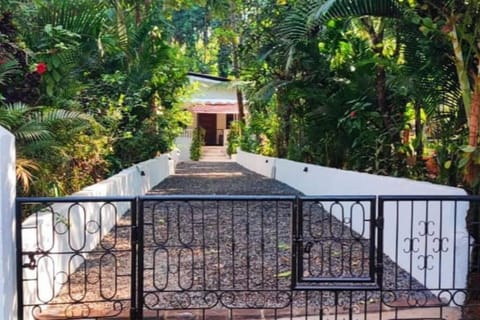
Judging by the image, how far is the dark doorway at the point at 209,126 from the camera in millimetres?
32156

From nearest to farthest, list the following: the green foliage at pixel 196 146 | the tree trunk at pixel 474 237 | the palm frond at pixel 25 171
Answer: the tree trunk at pixel 474 237, the palm frond at pixel 25 171, the green foliage at pixel 196 146

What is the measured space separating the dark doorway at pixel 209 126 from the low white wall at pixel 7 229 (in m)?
28.3

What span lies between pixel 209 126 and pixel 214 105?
457 centimetres

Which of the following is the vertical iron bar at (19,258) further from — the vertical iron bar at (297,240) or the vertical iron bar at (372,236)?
the vertical iron bar at (372,236)

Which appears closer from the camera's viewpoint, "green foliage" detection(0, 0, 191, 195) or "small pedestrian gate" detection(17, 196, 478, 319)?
"small pedestrian gate" detection(17, 196, 478, 319)

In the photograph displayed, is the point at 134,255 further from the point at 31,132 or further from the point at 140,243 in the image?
the point at 31,132

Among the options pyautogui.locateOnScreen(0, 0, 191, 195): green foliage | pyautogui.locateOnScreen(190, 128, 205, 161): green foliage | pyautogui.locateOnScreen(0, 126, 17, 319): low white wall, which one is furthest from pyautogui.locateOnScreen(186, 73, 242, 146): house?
pyautogui.locateOnScreen(0, 126, 17, 319): low white wall

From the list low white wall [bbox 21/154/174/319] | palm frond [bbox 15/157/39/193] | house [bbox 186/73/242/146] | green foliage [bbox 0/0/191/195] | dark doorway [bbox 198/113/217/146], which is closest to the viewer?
low white wall [bbox 21/154/174/319]

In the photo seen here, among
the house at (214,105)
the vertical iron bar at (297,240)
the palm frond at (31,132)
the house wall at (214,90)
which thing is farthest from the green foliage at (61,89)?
the house wall at (214,90)

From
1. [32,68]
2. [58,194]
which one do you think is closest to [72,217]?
[58,194]

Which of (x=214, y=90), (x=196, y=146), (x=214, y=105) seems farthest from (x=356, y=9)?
(x=214, y=90)

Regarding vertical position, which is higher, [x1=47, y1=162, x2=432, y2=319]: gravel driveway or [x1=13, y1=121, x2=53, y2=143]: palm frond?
[x1=13, y1=121, x2=53, y2=143]: palm frond

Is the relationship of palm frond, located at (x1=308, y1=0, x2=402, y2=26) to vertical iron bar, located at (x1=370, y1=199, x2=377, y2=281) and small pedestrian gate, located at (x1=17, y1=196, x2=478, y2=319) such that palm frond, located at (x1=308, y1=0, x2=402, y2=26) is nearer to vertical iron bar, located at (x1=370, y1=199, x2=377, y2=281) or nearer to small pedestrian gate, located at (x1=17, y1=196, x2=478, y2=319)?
small pedestrian gate, located at (x1=17, y1=196, x2=478, y2=319)

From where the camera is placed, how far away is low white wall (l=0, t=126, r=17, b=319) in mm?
3389
